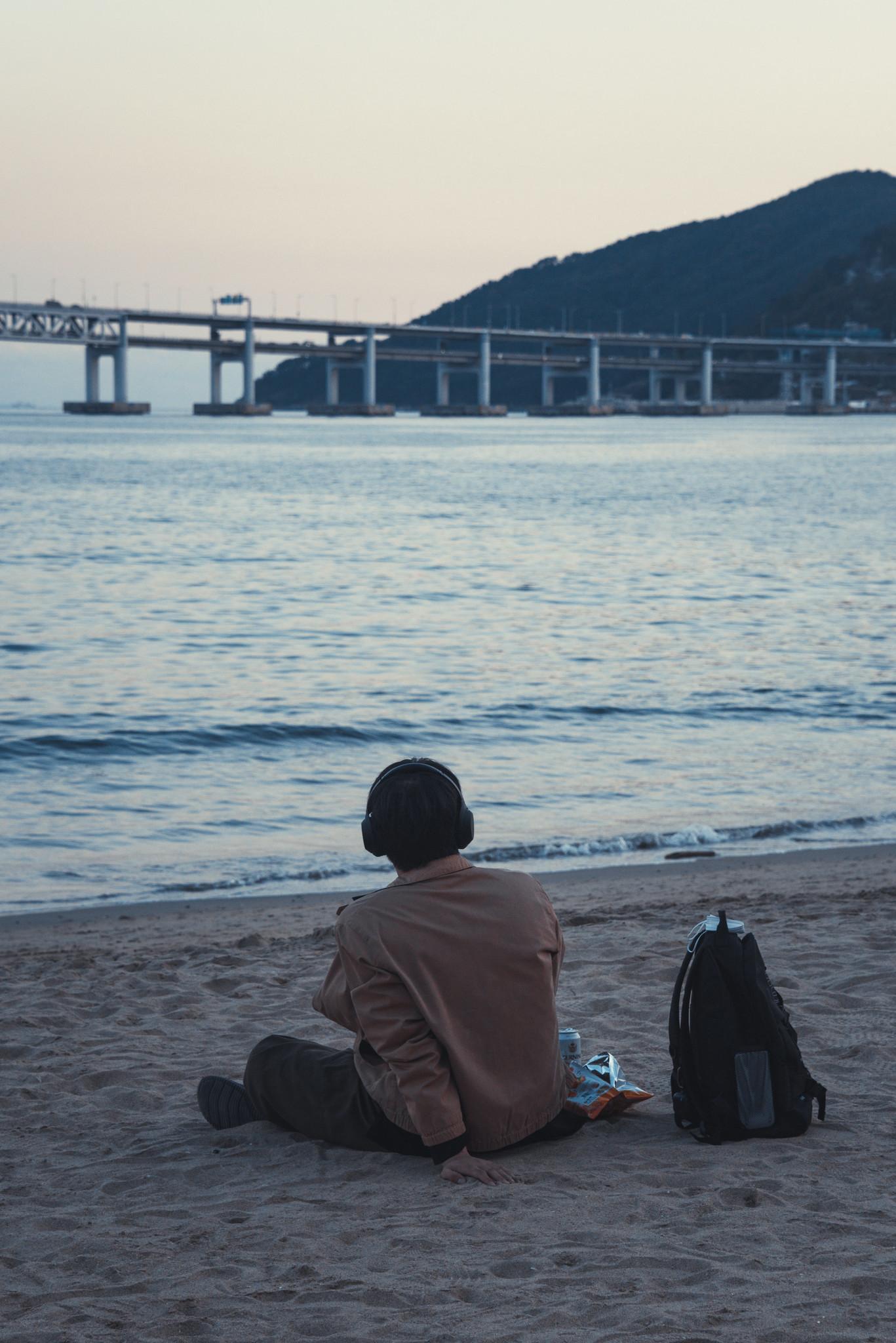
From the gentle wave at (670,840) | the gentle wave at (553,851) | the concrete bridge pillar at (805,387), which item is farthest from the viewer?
the concrete bridge pillar at (805,387)

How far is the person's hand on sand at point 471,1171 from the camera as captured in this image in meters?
3.07

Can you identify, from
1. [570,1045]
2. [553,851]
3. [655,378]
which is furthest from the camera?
[655,378]

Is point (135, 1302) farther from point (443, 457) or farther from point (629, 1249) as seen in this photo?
point (443, 457)

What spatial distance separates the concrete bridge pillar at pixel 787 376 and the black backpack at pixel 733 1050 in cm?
14716

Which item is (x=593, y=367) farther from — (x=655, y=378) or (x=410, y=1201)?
(x=410, y=1201)

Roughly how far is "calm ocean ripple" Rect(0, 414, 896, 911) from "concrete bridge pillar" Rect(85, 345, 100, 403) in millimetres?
80097

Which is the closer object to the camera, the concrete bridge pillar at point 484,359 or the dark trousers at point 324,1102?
the dark trousers at point 324,1102

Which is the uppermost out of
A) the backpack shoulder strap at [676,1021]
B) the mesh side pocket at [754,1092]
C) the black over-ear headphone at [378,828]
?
the black over-ear headphone at [378,828]

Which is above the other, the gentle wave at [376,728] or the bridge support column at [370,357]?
the bridge support column at [370,357]

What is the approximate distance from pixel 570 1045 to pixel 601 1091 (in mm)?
139

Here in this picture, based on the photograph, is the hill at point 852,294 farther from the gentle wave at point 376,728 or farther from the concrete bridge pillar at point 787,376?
the gentle wave at point 376,728

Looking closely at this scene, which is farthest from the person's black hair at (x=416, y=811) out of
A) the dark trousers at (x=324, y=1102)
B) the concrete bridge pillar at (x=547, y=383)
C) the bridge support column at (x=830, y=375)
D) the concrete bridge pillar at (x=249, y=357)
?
the bridge support column at (x=830, y=375)

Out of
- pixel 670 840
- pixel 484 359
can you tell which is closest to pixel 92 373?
pixel 484 359

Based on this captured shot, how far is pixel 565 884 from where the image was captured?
669 centimetres
